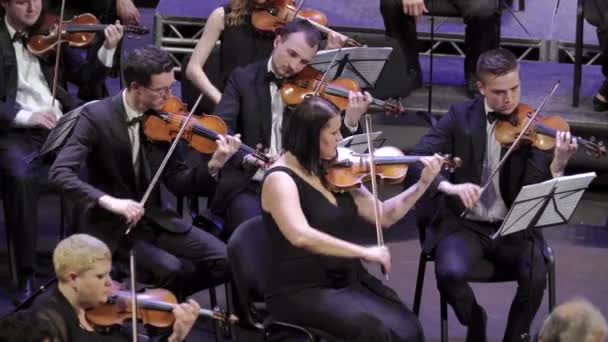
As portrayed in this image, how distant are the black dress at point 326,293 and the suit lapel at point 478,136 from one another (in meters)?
0.74

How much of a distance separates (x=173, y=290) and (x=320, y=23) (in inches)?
70.1

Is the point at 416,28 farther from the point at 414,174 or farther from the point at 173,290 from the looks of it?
the point at 173,290

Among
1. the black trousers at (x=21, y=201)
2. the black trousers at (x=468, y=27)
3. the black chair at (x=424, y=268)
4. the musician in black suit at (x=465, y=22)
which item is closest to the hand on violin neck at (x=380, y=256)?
the black chair at (x=424, y=268)

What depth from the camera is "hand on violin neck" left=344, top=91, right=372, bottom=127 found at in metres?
5.33

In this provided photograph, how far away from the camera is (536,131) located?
15.7ft

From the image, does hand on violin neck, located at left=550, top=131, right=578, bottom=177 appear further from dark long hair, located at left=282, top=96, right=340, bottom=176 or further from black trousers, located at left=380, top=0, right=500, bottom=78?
black trousers, located at left=380, top=0, right=500, bottom=78

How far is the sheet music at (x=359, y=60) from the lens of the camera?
5.45 meters

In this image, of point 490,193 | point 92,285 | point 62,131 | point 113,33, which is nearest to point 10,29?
point 113,33

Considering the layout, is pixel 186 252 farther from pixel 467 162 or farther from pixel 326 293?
pixel 467 162

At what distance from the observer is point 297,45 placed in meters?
5.23

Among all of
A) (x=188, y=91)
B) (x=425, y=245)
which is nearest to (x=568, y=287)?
(x=425, y=245)

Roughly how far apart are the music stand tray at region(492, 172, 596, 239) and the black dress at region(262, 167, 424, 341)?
51cm

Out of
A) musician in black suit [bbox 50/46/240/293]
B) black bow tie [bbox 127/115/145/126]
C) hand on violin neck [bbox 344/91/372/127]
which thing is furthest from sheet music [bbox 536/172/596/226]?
black bow tie [bbox 127/115/145/126]

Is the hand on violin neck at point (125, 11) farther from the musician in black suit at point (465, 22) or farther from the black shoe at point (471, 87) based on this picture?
the black shoe at point (471, 87)
